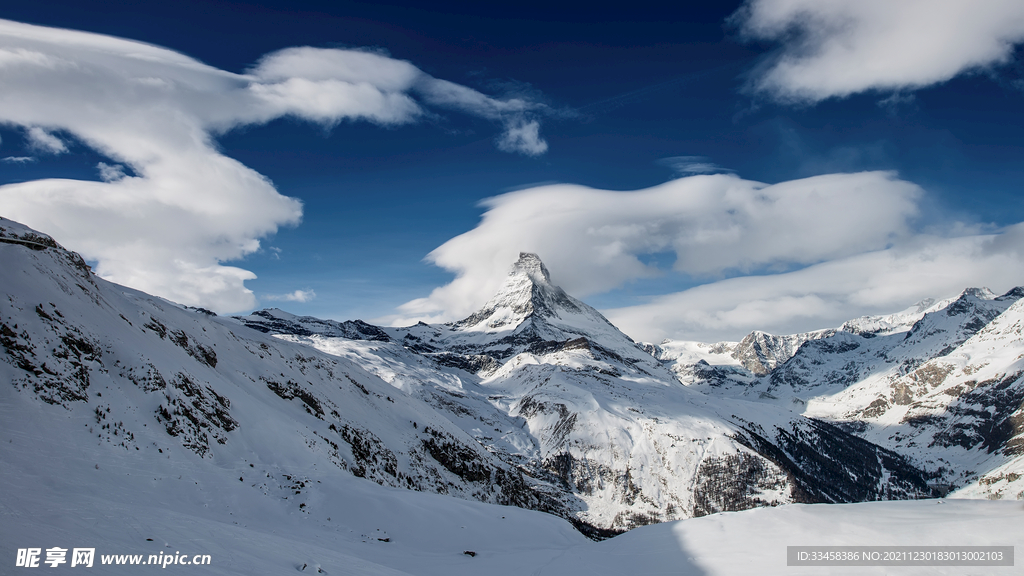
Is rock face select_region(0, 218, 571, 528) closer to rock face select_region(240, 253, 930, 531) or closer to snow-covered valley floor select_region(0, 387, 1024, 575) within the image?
snow-covered valley floor select_region(0, 387, 1024, 575)

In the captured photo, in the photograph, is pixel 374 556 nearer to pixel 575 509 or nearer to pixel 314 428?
pixel 314 428

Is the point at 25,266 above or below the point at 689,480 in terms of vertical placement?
above

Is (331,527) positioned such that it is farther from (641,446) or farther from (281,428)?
(641,446)

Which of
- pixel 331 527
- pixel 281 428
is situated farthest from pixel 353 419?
pixel 331 527

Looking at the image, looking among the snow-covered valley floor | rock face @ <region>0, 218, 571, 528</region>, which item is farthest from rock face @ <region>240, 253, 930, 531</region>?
the snow-covered valley floor

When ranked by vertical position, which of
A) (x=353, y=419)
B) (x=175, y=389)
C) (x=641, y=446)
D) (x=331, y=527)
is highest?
(x=175, y=389)

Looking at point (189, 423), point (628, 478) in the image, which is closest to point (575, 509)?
point (628, 478)

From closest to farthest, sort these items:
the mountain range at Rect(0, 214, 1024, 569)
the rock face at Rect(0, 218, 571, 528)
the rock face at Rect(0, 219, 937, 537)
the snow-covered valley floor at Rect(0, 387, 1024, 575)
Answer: the snow-covered valley floor at Rect(0, 387, 1024, 575) → the mountain range at Rect(0, 214, 1024, 569) → the rock face at Rect(0, 218, 571, 528) → the rock face at Rect(0, 219, 937, 537)

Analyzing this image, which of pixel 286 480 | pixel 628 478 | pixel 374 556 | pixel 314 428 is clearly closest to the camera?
pixel 374 556

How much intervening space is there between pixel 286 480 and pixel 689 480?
279 feet

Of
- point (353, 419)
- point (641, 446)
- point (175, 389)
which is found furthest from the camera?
point (641, 446)

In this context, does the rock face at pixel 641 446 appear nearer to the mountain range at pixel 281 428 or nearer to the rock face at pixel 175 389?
the mountain range at pixel 281 428

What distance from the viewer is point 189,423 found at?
77.3ft

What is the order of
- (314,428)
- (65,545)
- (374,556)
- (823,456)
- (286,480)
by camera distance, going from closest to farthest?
(65,545) → (374,556) → (286,480) → (314,428) → (823,456)
